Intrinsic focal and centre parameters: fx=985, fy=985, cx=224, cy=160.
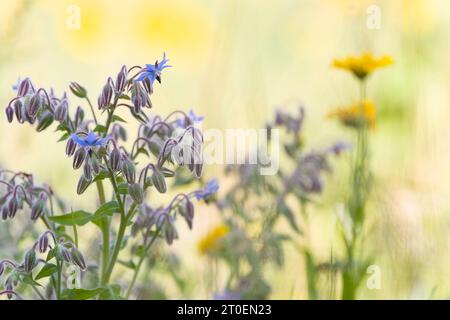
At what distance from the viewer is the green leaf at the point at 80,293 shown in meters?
2.03

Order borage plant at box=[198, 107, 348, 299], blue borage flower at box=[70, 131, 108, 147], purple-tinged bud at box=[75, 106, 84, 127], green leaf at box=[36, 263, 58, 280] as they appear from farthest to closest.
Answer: borage plant at box=[198, 107, 348, 299]
purple-tinged bud at box=[75, 106, 84, 127]
green leaf at box=[36, 263, 58, 280]
blue borage flower at box=[70, 131, 108, 147]

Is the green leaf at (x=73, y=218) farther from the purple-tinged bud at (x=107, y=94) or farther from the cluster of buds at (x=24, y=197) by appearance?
the purple-tinged bud at (x=107, y=94)

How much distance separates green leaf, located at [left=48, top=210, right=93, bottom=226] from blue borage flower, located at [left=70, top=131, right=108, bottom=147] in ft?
0.59

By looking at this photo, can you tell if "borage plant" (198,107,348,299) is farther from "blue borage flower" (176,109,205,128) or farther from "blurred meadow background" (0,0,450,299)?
"blue borage flower" (176,109,205,128)

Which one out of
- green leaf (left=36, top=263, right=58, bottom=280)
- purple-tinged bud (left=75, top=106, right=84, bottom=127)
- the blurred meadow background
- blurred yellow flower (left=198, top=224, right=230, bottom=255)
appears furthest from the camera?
blurred yellow flower (left=198, top=224, right=230, bottom=255)

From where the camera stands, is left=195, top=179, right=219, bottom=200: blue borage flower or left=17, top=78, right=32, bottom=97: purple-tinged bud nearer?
left=17, top=78, right=32, bottom=97: purple-tinged bud

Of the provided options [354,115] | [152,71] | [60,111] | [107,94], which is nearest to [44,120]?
[60,111]

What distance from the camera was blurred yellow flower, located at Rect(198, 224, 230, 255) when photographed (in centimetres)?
292

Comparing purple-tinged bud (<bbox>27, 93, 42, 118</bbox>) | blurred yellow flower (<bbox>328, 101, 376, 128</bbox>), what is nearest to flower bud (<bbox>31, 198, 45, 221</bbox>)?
purple-tinged bud (<bbox>27, 93, 42, 118</bbox>)

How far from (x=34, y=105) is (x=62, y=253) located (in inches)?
12.1

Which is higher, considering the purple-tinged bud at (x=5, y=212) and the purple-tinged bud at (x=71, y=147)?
the purple-tinged bud at (x=71, y=147)

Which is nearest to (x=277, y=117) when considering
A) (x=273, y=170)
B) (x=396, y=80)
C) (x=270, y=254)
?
(x=273, y=170)

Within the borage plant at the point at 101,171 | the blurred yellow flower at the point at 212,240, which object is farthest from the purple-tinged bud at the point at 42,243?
the blurred yellow flower at the point at 212,240

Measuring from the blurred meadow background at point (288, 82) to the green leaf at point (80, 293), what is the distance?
26.7 inches
